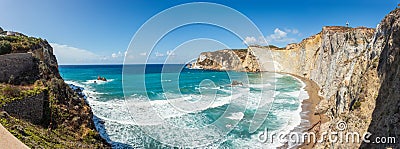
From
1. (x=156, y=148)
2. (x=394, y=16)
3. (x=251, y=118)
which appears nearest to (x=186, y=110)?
(x=251, y=118)

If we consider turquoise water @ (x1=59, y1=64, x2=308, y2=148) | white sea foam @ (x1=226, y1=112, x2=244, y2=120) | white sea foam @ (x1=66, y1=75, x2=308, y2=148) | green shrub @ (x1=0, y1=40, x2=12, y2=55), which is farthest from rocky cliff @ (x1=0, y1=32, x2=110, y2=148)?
white sea foam @ (x1=226, y1=112, x2=244, y2=120)

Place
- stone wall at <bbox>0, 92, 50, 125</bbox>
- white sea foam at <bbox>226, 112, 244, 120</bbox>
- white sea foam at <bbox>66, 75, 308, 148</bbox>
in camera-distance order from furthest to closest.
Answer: white sea foam at <bbox>226, 112, 244, 120</bbox> → white sea foam at <bbox>66, 75, 308, 148</bbox> → stone wall at <bbox>0, 92, 50, 125</bbox>

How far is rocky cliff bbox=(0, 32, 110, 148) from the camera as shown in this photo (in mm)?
8008

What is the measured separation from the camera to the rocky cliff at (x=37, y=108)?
8.01 metres

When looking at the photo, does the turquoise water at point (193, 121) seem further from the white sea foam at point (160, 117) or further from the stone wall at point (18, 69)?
the stone wall at point (18, 69)

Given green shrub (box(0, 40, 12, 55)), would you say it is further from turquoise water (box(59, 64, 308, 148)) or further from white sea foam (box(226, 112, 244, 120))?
white sea foam (box(226, 112, 244, 120))

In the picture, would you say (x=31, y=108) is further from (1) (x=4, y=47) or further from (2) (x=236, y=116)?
(2) (x=236, y=116)

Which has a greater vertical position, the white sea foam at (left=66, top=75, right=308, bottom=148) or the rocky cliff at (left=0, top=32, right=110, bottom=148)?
the rocky cliff at (left=0, top=32, right=110, bottom=148)

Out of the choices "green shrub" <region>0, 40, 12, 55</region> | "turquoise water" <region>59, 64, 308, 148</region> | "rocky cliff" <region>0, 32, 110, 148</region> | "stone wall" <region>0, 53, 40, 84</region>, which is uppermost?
"green shrub" <region>0, 40, 12, 55</region>

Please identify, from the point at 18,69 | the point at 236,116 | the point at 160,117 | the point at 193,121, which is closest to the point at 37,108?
the point at 18,69

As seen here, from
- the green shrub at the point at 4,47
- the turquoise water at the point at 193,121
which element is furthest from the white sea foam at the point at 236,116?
the green shrub at the point at 4,47

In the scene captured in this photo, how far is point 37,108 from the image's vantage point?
9961 millimetres

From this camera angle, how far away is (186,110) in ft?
73.0

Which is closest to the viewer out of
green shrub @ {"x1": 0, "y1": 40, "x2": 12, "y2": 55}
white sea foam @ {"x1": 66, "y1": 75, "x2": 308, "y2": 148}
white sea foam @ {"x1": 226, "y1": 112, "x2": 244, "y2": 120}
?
green shrub @ {"x1": 0, "y1": 40, "x2": 12, "y2": 55}
